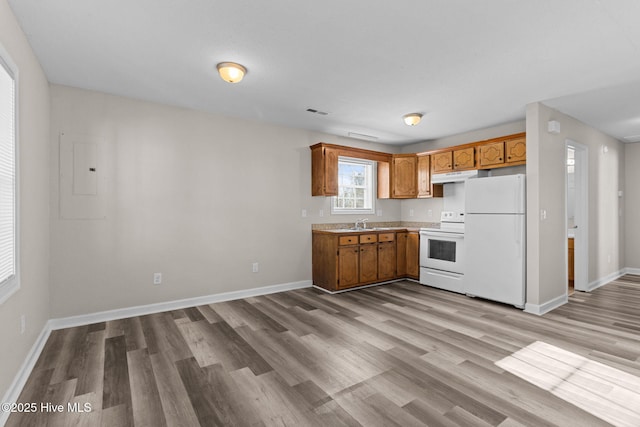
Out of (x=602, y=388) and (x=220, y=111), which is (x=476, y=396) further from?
(x=220, y=111)

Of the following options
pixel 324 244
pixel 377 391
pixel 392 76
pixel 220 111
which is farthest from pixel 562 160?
pixel 220 111

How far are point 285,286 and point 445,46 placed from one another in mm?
3742

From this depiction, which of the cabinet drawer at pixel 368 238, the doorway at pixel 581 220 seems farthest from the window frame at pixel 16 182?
the doorway at pixel 581 220

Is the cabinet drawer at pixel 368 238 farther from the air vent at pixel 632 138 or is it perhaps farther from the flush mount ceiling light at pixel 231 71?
the air vent at pixel 632 138

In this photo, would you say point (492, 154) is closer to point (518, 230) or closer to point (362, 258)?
point (518, 230)

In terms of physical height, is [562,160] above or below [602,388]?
above

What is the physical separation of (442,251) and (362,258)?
1.27 meters

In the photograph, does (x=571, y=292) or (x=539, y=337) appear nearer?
(x=539, y=337)

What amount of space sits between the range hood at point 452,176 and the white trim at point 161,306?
2858mm

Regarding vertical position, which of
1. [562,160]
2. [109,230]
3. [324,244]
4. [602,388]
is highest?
[562,160]

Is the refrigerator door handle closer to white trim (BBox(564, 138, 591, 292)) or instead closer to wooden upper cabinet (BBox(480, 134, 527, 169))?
wooden upper cabinet (BBox(480, 134, 527, 169))

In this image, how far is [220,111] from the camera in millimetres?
4160

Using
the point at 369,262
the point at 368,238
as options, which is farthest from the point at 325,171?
the point at 369,262

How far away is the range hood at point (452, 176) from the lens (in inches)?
190
